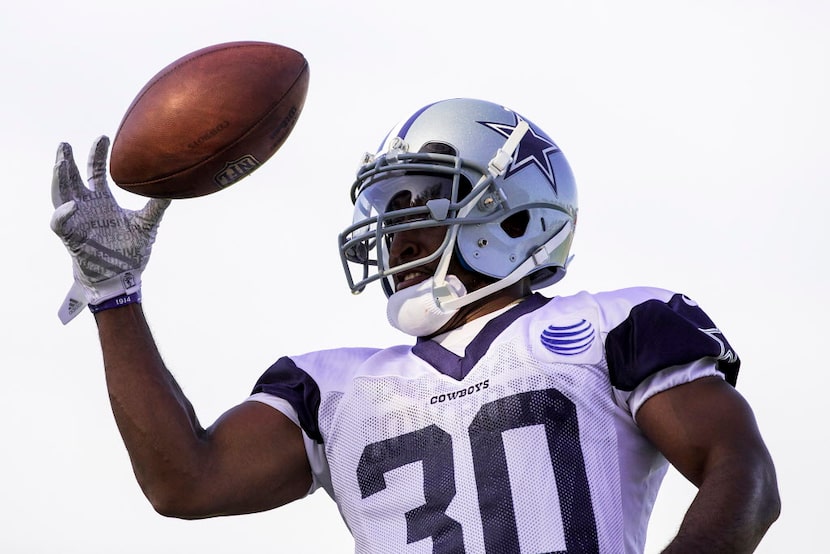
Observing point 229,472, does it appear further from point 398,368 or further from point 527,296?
point 527,296

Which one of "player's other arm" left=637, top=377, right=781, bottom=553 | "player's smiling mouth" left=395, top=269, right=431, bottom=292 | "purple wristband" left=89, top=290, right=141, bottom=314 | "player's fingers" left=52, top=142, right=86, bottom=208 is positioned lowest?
"player's other arm" left=637, top=377, right=781, bottom=553

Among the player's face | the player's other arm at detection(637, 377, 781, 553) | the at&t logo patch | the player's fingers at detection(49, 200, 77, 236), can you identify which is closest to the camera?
the player's other arm at detection(637, 377, 781, 553)

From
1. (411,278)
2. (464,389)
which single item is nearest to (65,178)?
(411,278)

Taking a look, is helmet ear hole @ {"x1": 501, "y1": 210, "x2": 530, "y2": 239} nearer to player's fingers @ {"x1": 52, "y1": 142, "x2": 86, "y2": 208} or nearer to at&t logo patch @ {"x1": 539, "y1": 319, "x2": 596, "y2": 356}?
at&t logo patch @ {"x1": 539, "y1": 319, "x2": 596, "y2": 356}

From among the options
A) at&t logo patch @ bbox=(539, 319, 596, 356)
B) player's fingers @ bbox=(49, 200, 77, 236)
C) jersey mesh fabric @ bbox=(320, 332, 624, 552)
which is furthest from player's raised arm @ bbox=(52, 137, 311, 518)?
at&t logo patch @ bbox=(539, 319, 596, 356)

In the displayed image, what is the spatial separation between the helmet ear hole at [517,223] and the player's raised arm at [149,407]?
2.77 feet

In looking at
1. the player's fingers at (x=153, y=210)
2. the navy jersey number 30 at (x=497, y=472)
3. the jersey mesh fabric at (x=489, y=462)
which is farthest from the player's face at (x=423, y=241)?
the player's fingers at (x=153, y=210)

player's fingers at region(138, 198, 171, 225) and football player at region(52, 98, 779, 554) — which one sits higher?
player's fingers at region(138, 198, 171, 225)

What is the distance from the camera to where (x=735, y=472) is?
10.4 feet

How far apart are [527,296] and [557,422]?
24.5 inches

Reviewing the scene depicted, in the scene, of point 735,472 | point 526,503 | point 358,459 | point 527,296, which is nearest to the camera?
point 735,472

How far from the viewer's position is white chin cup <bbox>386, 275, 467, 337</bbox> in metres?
3.89

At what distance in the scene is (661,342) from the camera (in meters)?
3.44

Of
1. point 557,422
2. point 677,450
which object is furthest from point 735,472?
point 557,422
